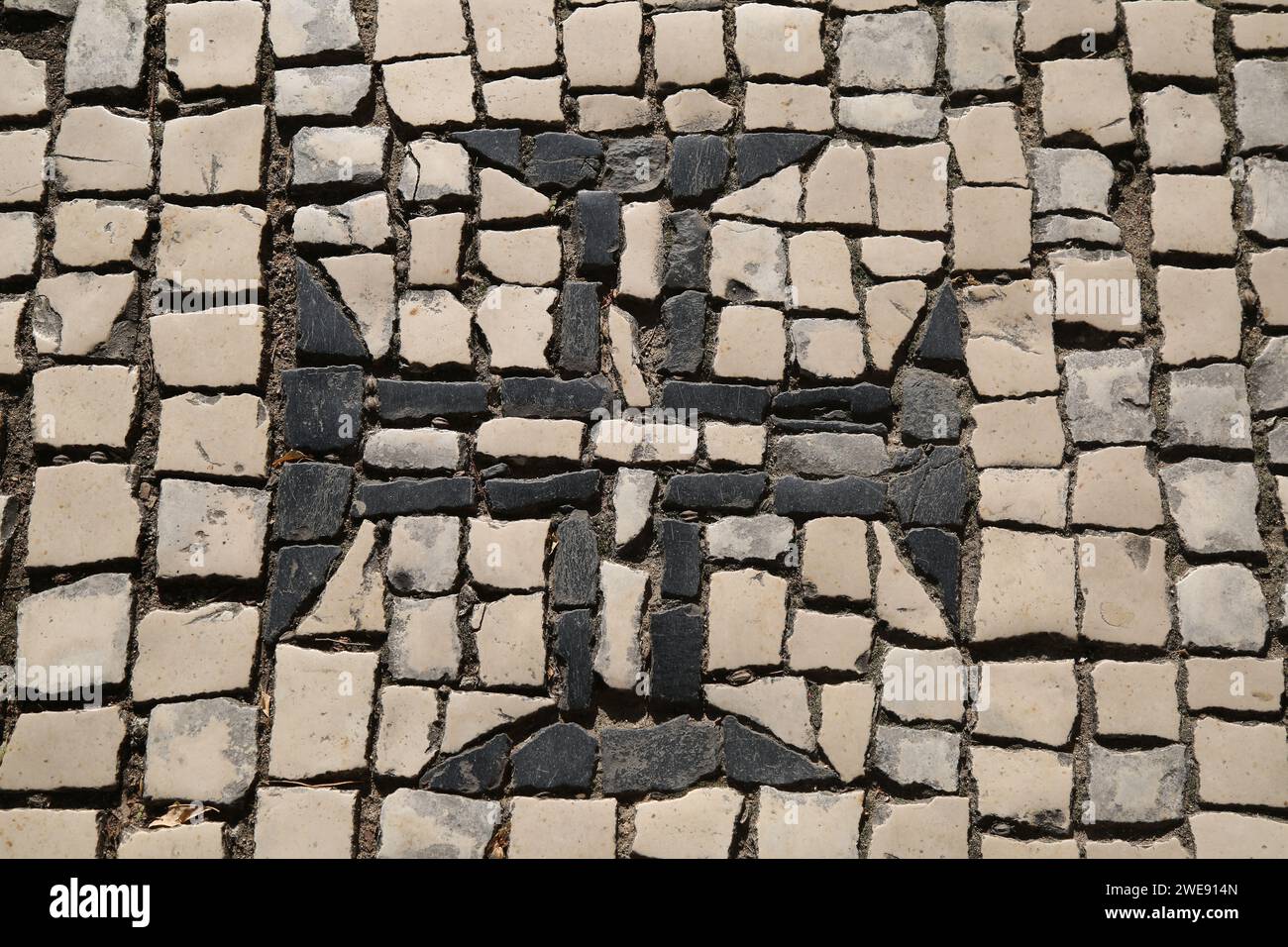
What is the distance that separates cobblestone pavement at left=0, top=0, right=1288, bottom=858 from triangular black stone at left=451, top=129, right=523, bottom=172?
0.02m

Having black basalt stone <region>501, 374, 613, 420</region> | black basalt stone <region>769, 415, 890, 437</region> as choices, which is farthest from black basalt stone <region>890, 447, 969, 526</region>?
black basalt stone <region>501, 374, 613, 420</region>

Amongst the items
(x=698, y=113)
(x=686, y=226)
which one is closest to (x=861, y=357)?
(x=686, y=226)

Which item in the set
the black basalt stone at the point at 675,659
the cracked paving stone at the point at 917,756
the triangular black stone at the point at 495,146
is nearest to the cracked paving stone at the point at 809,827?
the cracked paving stone at the point at 917,756

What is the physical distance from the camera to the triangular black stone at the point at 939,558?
2.98 meters

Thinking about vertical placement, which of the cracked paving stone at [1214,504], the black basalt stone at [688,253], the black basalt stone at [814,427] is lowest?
the cracked paving stone at [1214,504]

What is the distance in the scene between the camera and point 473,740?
290 cm

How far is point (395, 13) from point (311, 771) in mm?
2552

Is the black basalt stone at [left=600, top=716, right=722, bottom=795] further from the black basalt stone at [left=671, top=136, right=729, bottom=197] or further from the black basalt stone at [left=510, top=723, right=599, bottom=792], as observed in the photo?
the black basalt stone at [left=671, top=136, right=729, bottom=197]

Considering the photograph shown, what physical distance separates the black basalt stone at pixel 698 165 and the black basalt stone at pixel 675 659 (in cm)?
142

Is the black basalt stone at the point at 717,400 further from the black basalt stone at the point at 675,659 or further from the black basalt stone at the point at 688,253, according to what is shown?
the black basalt stone at the point at 675,659

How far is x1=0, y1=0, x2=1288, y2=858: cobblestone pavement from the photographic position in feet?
9.50

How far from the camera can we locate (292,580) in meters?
2.97

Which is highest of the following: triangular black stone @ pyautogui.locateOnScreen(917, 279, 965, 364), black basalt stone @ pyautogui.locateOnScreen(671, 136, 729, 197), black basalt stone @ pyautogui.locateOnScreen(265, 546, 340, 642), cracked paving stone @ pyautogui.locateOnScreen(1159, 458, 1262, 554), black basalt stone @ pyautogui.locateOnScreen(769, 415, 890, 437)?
black basalt stone @ pyautogui.locateOnScreen(671, 136, 729, 197)

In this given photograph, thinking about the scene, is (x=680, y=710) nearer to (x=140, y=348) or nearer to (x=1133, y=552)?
(x=1133, y=552)
